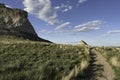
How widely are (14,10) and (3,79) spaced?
94.2 m

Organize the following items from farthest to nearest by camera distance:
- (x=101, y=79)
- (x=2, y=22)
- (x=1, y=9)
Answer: (x=1, y=9)
(x=2, y=22)
(x=101, y=79)

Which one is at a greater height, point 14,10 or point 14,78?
point 14,10

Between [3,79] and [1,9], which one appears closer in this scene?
[3,79]

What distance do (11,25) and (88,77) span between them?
85627 mm

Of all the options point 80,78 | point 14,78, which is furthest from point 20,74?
point 80,78

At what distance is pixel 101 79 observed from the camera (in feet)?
35.6

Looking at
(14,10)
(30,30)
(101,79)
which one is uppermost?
(14,10)

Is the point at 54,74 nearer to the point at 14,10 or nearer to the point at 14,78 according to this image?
the point at 14,78

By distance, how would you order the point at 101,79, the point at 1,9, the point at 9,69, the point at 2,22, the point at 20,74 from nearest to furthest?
1. the point at 101,79
2. the point at 20,74
3. the point at 9,69
4. the point at 2,22
5. the point at 1,9

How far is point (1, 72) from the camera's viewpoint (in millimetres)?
12609

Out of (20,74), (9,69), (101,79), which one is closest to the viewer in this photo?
(101,79)

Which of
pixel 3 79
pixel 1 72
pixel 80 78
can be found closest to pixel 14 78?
pixel 3 79

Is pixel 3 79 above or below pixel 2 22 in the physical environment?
below

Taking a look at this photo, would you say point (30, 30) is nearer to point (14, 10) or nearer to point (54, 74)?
point (14, 10)
